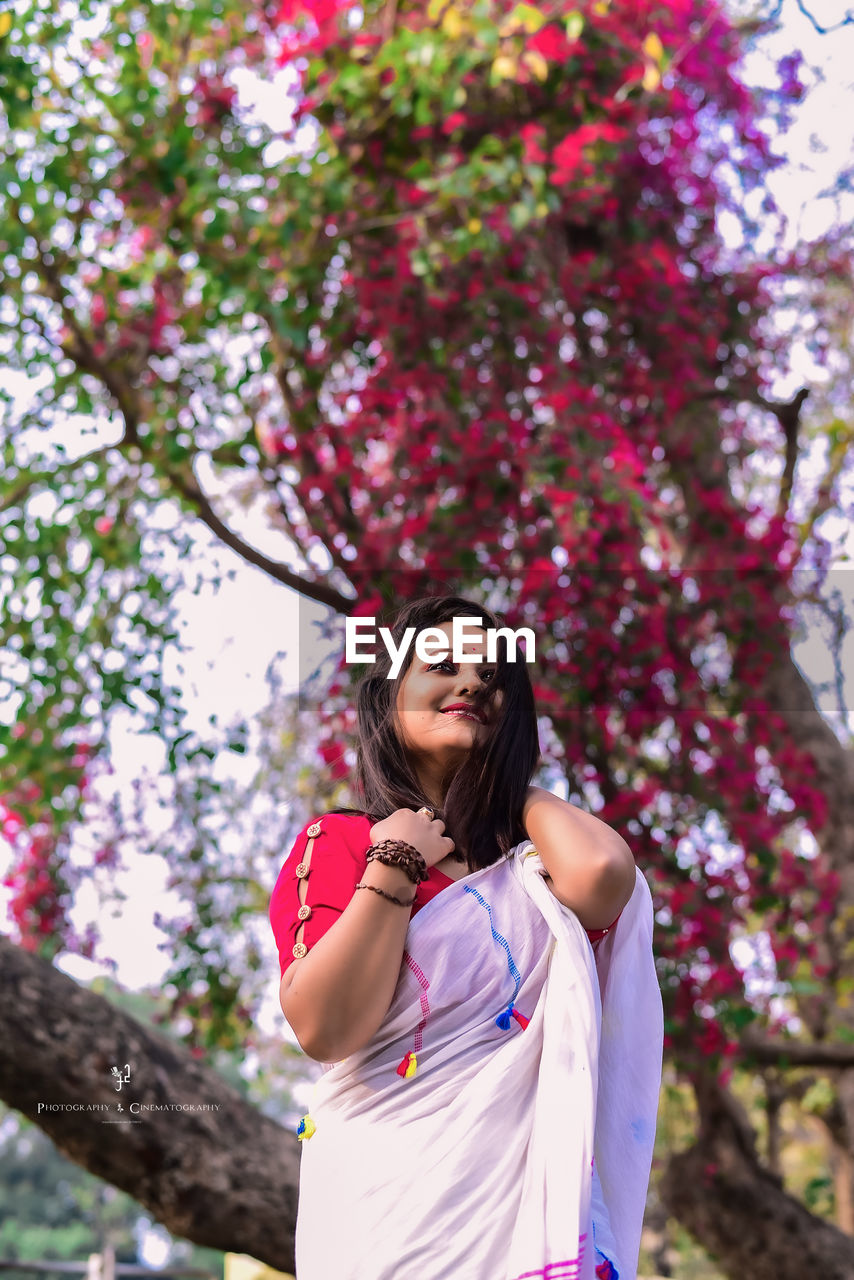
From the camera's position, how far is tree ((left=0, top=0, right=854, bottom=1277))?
425cm

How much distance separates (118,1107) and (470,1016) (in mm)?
2266

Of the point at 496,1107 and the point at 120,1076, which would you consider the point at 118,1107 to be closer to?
the point at 120,1076

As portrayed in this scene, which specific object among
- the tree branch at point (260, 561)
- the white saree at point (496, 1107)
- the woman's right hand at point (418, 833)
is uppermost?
the tree branch at point (260, 561)

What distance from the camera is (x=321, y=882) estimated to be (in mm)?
1577

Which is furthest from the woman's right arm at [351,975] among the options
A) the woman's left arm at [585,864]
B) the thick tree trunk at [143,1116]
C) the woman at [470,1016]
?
the thick tree trunk at [143,1116]

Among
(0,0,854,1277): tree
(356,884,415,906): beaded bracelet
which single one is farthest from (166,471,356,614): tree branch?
(356,884,415,906): beaded bracelet

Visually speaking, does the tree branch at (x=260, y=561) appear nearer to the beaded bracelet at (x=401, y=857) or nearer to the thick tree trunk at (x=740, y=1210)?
the thick tree trunk at (x=740, y=1210)

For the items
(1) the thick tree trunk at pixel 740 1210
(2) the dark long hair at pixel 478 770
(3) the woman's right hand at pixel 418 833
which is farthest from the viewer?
(1) the thick tree trunk at pixel 740 1210

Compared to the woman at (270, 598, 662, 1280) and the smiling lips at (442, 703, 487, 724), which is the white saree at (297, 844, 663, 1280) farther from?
the smiling lips at (442, 703, 487, 724)

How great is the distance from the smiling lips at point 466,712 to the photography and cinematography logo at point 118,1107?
2.22 meters

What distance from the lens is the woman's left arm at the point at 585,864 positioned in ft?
5.13

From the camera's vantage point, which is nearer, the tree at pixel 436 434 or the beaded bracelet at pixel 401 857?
the beaded bracelet at pixel 401 857

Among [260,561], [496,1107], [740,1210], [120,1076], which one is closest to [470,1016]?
[496,1107]

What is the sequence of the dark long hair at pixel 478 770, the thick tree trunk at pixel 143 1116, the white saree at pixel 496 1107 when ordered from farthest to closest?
the thick tree trunk at pixel 143 1116 < the dark long hair at pixel 478 770 < the white saree at pixel 496 1107
